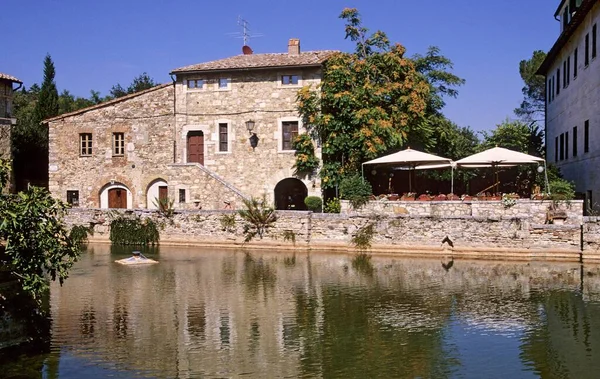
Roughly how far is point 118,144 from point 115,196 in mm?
2505

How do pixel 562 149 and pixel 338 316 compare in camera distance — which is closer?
pixel 338 316

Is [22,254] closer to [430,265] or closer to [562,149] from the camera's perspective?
[430,265]

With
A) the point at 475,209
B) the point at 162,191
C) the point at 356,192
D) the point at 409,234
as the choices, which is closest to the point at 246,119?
the point at 162,191

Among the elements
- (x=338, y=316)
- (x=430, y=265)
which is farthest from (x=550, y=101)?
(x=338, y=316)

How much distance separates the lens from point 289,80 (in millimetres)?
27891

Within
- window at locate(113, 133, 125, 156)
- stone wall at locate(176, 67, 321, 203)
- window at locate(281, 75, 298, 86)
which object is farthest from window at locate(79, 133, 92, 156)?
window at locate(281, 75, 298, 86)

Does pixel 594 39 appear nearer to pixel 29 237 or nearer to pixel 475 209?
pixel 475 209

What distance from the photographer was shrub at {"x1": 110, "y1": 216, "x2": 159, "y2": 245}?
25703mm

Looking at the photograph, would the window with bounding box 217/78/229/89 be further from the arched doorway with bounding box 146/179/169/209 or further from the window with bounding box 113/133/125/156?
the window with bounding box 113/133/125/156

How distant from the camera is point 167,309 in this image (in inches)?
525

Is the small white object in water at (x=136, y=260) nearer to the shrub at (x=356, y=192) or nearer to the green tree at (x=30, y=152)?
the shrub at (x=356, y=192)

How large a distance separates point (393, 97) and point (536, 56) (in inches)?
993

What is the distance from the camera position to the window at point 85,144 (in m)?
30.1

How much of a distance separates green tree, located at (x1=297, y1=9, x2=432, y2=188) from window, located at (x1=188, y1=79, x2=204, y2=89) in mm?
4801
